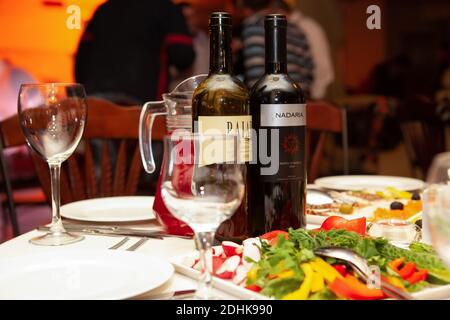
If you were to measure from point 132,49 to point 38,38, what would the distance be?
1.26m

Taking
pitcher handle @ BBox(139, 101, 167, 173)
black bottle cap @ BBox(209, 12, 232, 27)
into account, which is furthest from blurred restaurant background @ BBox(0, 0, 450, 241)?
pitcher handle @ BBox(139, 101, 167, 173)

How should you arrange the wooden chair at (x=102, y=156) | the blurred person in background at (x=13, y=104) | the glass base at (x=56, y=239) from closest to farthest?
the glass base at (x=56, y=239) < the wooden chair at (x=102, y=156) < the blurred person in background at (x=13, y=104)

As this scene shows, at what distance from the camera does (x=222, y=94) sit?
3.31 ft

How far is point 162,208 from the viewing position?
3.69 ft

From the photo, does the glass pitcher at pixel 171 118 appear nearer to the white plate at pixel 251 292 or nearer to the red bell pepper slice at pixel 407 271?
the white plate at pixel 251 292

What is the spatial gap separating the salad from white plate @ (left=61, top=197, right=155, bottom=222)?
16.9 inches

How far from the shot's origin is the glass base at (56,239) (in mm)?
1066

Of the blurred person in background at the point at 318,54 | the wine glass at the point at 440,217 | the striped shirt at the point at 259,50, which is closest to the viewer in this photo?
the wine glass at the point at 440,217

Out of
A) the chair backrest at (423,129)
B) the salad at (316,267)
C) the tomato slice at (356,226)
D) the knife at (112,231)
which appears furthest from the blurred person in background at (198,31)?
the salad at (316,267)

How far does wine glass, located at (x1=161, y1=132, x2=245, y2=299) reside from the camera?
2.25 ft

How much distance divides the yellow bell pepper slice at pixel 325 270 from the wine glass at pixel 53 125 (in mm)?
511

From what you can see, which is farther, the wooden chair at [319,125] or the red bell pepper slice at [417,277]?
the wooden chair at [319,125]

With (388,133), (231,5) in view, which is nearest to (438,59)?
(388,133)

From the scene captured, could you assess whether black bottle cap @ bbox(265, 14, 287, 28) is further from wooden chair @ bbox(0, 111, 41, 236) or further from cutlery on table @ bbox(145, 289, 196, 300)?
wooden chair @ bbox(0, 111, 41, 236)
